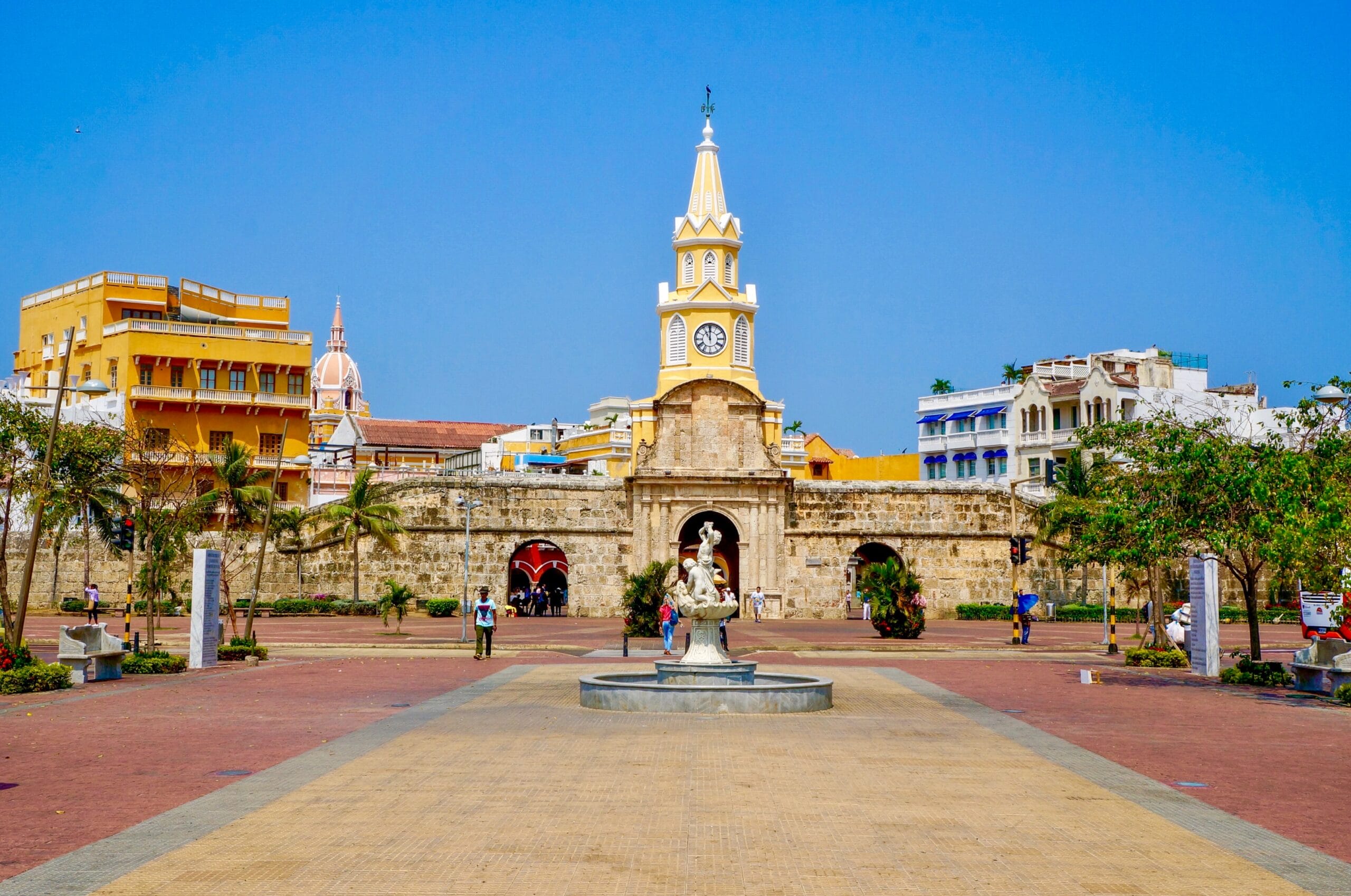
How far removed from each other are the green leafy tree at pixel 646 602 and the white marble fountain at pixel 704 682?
572 inches

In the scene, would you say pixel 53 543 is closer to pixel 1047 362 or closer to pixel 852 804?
pixel 852 804

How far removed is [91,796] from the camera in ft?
39.3

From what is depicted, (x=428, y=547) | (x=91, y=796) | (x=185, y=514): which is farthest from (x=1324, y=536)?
(x=428, y=547)

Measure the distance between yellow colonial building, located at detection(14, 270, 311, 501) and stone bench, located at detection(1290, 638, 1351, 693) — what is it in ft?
147

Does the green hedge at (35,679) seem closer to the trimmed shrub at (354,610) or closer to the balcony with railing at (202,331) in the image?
the trimmed shrub at (354,610)

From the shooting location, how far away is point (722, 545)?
55.1m

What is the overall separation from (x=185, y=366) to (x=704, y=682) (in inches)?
1835

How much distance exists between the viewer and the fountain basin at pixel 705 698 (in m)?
18.9

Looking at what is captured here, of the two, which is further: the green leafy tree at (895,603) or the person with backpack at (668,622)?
the green leafy tree at (895,603)

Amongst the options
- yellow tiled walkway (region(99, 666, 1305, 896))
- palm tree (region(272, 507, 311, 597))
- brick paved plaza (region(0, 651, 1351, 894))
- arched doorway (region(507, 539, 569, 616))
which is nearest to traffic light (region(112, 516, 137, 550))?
brick paved plaza (region(0, 651, 1351, 894))

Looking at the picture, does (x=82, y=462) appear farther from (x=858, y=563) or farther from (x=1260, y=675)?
(x=858, y=563)

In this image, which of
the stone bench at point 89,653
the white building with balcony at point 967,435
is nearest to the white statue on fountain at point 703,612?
the stone bench at point 89,653

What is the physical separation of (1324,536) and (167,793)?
17667 mm

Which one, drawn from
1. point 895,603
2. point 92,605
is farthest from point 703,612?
point 92,605
